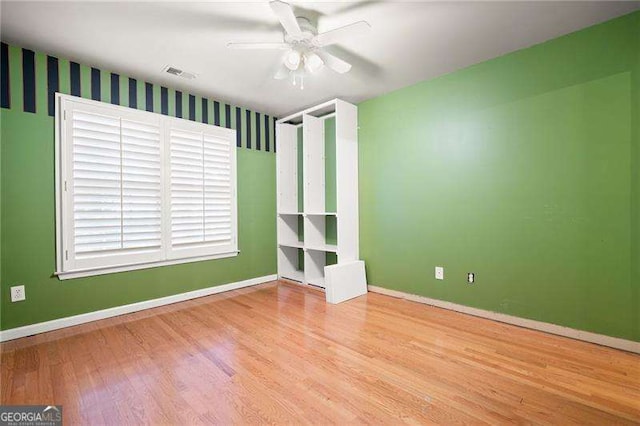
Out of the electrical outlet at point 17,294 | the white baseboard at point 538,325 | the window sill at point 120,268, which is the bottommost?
the white baseboard at point 538,325

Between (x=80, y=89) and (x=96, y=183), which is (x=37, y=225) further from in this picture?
(x=80, y=89)

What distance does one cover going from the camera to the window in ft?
8.92

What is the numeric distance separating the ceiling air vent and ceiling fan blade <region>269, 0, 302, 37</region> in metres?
1.50

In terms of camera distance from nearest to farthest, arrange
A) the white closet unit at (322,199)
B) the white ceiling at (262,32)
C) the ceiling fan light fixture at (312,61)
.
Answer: the white ceiling at (262,32), the ceiling fan light fixture at (312,61), the white closet unit at (322,199)

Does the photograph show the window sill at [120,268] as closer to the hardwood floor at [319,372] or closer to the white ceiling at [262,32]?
the hardwood floor at [319,372]

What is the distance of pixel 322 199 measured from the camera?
4215mm

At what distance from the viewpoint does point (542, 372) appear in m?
1.90

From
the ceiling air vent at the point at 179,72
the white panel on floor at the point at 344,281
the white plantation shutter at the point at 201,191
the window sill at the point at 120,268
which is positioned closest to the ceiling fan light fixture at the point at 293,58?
the ceiling air vent at the point at 179,72

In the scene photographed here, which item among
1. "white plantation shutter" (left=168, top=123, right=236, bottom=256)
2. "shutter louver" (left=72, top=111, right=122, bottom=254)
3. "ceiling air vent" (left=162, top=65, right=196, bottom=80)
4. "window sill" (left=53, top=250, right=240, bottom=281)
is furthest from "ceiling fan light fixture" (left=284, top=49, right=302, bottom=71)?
"window sill" (left=53, top=250, right=240, bottom=281)

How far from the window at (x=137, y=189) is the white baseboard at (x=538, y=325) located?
2517mm

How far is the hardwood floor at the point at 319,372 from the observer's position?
5.10ft

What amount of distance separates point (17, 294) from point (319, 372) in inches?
104

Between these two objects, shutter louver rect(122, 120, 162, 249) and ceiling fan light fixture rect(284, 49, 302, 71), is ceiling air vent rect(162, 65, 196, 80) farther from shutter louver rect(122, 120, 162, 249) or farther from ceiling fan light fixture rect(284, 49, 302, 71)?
ceiling fan light fixture rect(284, 49, 302, 71)

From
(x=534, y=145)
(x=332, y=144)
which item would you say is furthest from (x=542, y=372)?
(x=332, y=144)
